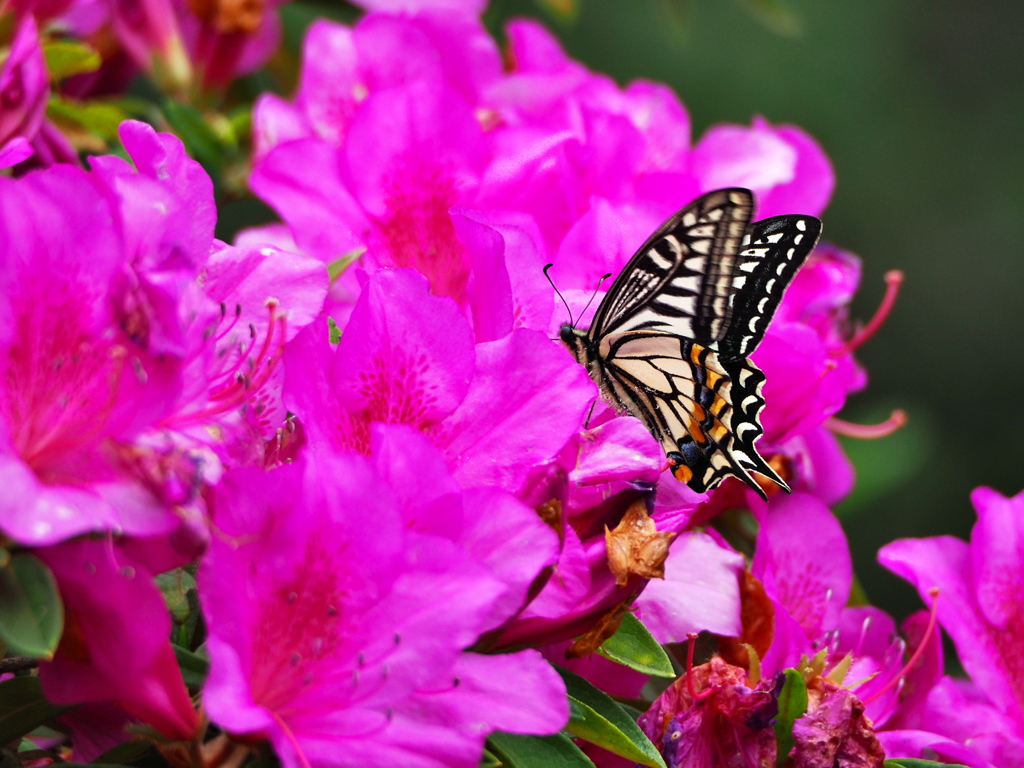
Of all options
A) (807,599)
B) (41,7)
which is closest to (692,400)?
(807,599)

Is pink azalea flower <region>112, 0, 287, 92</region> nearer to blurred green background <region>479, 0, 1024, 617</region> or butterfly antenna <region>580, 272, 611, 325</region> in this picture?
butterfly antenna <region>580, 272, 611, 325</region>

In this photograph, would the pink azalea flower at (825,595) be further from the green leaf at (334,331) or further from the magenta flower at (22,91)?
the magenta flower at (22,91)

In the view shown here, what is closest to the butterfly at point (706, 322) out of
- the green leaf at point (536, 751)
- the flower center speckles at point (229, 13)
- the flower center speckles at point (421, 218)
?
the flower center speckles at point (421, 218)

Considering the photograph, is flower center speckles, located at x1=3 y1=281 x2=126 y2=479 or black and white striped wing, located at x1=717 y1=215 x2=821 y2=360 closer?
flower center speckles, located at x1=3 y1=281 x2=126 y2=479

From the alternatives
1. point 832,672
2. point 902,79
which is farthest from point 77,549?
point 902,79

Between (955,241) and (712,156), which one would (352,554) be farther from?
(955,241)

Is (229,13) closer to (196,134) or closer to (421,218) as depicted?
(196,134)

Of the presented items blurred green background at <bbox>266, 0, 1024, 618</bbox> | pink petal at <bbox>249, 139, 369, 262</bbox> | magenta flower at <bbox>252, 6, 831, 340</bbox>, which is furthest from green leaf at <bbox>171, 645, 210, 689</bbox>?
blurred green background at <bbox>266, 0, 1024, 618</bbox>
